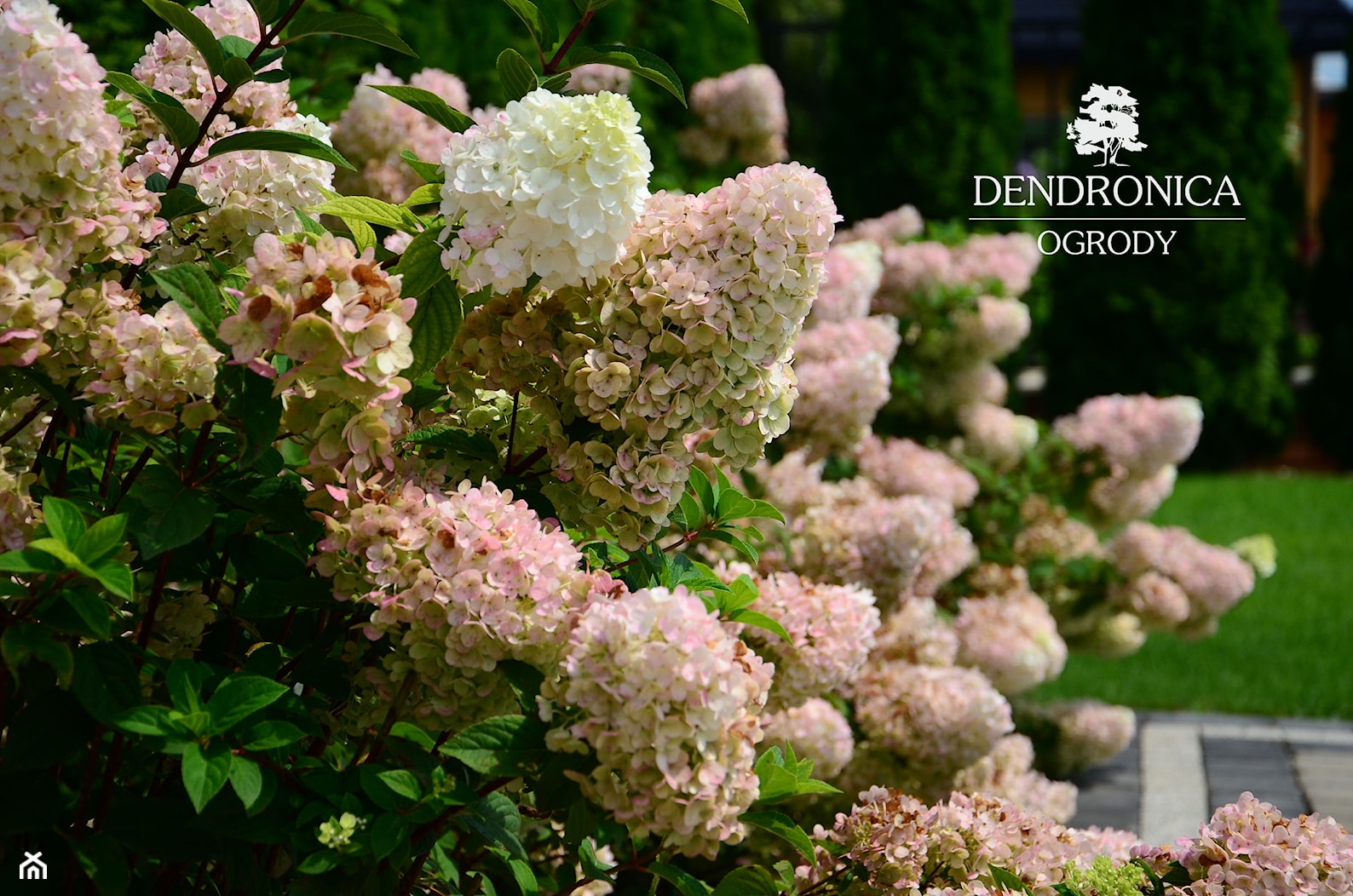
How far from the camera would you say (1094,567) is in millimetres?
4188

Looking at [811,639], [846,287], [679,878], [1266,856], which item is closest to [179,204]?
[679,878]

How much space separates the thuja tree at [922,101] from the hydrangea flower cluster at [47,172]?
10.0 meters

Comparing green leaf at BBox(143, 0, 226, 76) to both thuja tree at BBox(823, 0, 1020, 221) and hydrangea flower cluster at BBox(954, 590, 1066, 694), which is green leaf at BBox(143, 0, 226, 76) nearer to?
hydrangea flower cluster at BBox(954, 590, 1066, 694)

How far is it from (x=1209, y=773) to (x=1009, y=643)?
4.57ft

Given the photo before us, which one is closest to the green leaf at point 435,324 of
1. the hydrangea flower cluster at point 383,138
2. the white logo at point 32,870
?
the white logo at point 32,870

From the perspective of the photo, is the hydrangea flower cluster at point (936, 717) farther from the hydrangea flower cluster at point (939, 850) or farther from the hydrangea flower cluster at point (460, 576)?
the hydrangea flower cluster at point (460, 576)

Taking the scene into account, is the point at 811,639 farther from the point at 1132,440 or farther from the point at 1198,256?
the point at 1198,256

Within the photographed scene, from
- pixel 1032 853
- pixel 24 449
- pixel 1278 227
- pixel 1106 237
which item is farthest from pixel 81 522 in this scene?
pixel 1278 227

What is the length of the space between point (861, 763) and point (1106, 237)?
291 inches

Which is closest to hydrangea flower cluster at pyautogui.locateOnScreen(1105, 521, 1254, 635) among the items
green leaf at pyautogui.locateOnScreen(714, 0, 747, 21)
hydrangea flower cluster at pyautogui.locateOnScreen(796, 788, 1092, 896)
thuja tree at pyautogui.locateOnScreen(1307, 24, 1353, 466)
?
hydrangea flower cluster at pyautogui.locateOnScreen(796, 788, 1092, 896)

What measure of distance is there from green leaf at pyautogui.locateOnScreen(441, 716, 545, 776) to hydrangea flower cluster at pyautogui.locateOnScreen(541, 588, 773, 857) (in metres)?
0.04

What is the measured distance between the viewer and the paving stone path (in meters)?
3.93

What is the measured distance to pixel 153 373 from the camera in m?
1.17

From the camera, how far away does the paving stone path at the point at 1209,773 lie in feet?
12.9
